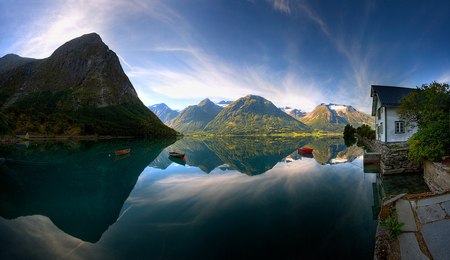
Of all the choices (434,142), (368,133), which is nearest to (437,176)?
(434,142)

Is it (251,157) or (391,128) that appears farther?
(251,157)

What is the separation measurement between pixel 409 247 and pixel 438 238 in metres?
0.84

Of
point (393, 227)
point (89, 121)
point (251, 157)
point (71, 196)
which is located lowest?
point (71, 196)

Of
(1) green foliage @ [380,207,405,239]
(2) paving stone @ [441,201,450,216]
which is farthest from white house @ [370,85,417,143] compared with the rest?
(1) green foliage @ [380,207,405,239]

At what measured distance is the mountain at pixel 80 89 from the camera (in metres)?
137

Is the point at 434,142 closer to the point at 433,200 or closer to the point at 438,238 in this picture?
the point at 433,200

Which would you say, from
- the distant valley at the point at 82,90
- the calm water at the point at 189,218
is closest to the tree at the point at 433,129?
the calm water at the point at 189,218

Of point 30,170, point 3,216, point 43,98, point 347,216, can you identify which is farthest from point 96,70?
point 347,216

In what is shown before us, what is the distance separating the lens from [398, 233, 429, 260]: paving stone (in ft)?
14.9

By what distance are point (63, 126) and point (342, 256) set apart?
415ft

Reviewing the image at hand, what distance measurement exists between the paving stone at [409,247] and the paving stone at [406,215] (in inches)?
16.6

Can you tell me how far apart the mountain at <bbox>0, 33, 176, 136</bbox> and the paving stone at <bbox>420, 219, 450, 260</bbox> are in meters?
133

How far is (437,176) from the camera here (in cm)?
1140

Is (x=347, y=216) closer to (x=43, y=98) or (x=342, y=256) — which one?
(x=342, y=256)
